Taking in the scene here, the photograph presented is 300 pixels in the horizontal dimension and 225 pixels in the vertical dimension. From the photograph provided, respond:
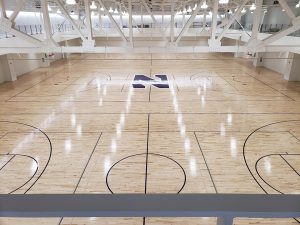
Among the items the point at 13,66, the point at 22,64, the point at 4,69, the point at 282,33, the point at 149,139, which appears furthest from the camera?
the point at 22,64

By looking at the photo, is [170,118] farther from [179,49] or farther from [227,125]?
[179,49]

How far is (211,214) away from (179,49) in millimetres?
11495

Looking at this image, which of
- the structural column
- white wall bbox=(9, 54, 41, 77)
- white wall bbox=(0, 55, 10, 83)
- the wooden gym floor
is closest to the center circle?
the wooden gym floor

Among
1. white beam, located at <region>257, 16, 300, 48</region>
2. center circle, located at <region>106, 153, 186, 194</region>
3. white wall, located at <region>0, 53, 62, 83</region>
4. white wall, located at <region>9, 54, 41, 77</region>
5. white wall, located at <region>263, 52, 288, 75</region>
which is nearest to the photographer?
center circle, located at <region>106, 153, 186, 194</region>

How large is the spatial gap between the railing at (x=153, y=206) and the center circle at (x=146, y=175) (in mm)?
4763

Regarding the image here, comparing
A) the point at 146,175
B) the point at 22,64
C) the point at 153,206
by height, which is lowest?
the point at 146,175

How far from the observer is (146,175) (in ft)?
20.2

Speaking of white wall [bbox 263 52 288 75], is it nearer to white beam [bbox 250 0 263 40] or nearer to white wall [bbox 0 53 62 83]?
white beam [bbox 250 0 263 40]

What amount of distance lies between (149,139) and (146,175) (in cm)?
198

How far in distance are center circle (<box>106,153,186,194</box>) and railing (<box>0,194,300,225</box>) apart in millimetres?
4763

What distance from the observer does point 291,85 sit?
1452 cm

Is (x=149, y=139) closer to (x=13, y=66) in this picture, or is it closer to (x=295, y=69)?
(x=295, y=69)

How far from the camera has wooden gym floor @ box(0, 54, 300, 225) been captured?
19.1ft

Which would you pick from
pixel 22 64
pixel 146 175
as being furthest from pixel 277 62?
pixel 22 64
